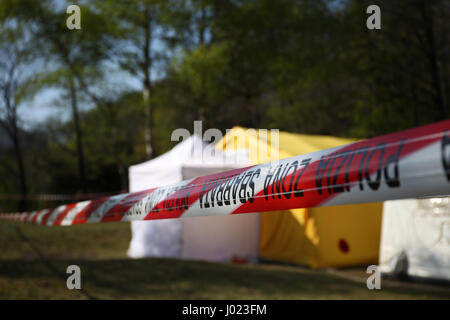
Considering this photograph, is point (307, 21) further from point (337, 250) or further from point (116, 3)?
point (337, 250)

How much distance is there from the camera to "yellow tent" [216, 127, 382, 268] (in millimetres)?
9273

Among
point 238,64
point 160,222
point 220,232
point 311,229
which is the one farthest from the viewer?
point 238,64

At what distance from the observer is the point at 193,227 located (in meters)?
9.62

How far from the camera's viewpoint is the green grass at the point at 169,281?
566 centimetres

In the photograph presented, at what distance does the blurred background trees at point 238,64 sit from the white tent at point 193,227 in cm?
735

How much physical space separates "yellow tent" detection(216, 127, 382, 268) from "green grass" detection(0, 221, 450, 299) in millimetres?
743

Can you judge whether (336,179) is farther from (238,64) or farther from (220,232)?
(238,64)

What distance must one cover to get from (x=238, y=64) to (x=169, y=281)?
16904 millimetres

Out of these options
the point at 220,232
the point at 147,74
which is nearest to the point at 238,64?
the point at 147,74

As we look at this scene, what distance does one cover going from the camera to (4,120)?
2467cm

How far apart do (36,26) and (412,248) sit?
17689 millimetres

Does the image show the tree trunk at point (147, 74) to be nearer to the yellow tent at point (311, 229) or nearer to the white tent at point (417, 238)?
the yellow tent at point (311, 229)

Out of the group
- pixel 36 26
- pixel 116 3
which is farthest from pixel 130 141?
pixel 116 3

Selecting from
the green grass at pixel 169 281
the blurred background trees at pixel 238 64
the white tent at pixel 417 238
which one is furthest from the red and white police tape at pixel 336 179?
the blurred background trees at pixel 238 64
